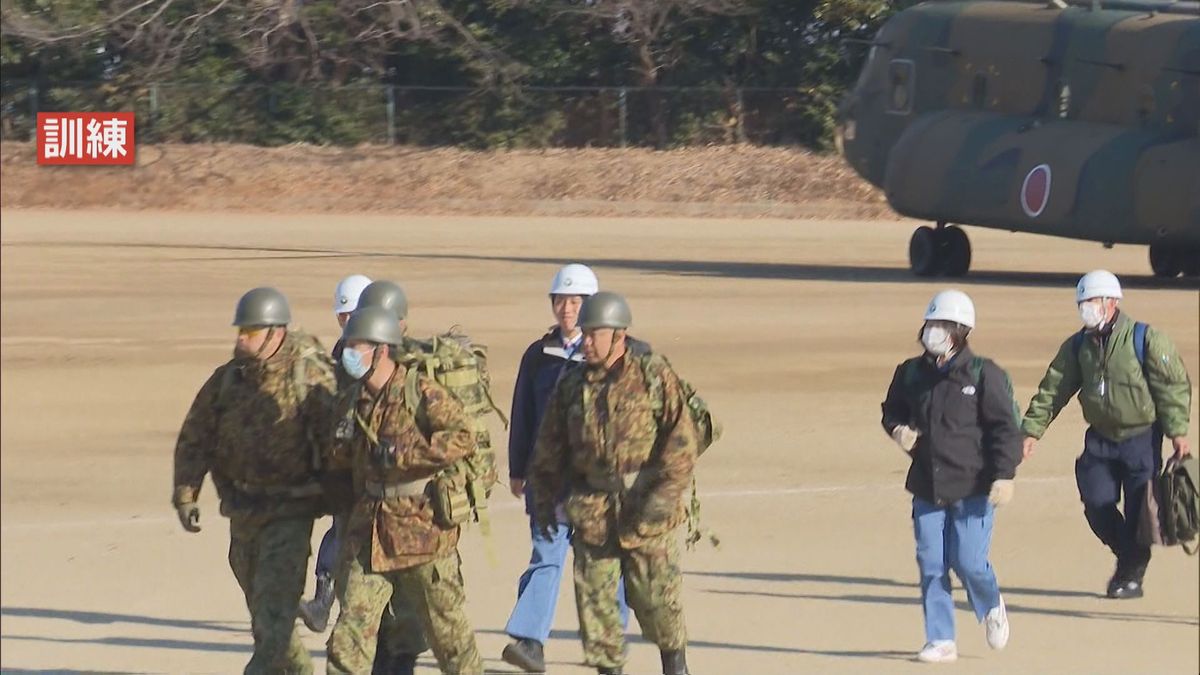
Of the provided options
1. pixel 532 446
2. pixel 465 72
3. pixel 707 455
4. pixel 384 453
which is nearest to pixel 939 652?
pixel 532 446

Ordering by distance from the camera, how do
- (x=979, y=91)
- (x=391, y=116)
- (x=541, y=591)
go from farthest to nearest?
(x=391, y=116), (x=979, y=91), (x=541, y=591)

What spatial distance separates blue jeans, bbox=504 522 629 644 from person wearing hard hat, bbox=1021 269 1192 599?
2.26 meters

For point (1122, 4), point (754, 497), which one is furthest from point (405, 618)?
point (1122, 4)

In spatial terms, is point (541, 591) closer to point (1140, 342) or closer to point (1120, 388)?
point (1120, 388)

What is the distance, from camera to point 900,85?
30125mm

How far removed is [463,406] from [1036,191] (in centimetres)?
1987

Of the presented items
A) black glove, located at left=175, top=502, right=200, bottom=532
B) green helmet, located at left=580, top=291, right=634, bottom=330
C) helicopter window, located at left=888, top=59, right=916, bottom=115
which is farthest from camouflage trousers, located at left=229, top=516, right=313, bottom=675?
helicopter window, located at left=888, top=59, right=916, bottom=115

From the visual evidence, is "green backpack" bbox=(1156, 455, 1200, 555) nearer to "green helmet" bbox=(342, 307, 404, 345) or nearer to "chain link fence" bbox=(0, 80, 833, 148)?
"green helmet" bbox=(342, 307, 404, 345)

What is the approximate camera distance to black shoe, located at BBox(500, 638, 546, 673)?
8.77 metres

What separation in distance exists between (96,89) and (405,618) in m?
39.4

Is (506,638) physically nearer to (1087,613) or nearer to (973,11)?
(1087,613)

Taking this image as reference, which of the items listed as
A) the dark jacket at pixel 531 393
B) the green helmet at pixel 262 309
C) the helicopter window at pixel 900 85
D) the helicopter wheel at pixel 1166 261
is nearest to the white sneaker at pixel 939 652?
the dark jacket at pixel 531 393

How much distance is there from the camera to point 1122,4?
27391 millimetres

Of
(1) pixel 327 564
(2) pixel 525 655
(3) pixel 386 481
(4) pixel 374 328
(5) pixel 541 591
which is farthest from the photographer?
(1) pixel 327 564
